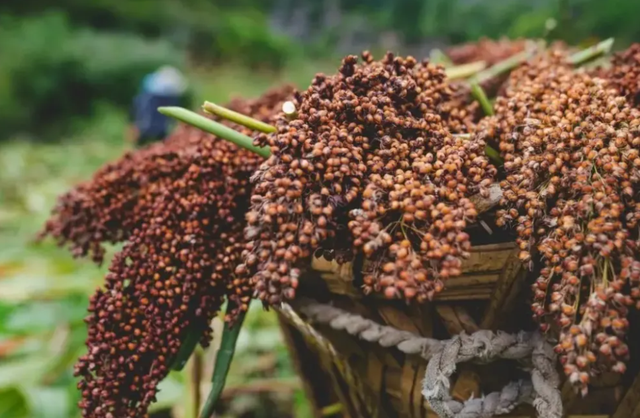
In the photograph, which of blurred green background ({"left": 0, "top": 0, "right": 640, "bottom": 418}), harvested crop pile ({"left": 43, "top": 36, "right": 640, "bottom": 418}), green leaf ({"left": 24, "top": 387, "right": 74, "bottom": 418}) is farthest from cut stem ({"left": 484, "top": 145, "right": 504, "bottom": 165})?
green leaf ({"left": 24, "top": 387, "right": 74, "bottom": 418})

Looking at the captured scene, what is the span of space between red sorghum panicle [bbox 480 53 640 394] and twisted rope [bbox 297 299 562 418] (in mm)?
55

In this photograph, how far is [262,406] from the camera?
5.60 feet

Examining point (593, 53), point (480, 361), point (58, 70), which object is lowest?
point (480, 361)

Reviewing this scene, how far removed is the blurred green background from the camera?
68.9 inches

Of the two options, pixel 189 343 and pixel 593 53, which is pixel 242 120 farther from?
pixel 593 53

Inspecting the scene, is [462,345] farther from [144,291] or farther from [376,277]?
[144,291]

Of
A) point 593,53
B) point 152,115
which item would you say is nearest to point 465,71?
point 593,53

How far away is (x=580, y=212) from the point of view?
63 cm

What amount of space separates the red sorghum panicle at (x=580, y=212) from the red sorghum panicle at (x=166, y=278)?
38cm

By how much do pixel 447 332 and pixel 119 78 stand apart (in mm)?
8273

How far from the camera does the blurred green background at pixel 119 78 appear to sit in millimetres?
1750

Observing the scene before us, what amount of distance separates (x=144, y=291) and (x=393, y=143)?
1.32 ft

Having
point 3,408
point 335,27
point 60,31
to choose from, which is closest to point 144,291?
point 3,408

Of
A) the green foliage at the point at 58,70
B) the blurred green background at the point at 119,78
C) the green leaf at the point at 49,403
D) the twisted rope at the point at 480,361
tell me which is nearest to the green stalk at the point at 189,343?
the twisted rope at the point at 480,361
